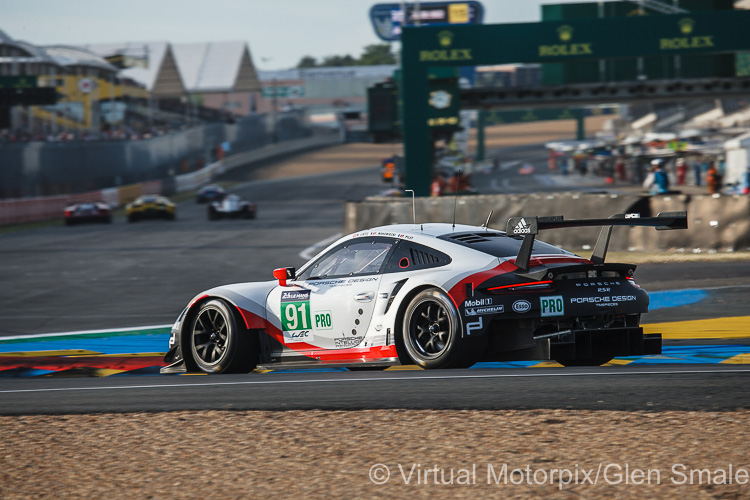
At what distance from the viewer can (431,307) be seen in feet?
24.4

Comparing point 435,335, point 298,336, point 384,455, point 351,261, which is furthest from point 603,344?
point 384,455

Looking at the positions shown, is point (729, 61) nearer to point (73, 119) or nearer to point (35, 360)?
point (35, 360)

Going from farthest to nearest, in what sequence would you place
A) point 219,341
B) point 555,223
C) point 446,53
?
point 446,53, point 219,341, point 555,223

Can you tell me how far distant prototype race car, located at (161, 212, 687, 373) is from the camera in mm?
7188

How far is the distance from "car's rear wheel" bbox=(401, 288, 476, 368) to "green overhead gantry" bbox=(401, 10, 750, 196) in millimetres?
25786

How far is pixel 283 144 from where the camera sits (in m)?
110

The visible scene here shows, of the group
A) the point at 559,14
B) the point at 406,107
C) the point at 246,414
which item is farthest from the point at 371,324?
the point at 559,14

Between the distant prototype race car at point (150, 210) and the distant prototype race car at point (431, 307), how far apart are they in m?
38.5

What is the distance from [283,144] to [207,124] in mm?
13472

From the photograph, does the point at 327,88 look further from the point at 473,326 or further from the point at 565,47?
the point at 473,326

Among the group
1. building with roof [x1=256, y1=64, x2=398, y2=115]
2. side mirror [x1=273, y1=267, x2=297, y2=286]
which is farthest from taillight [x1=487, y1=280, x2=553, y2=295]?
building with roof [x1=256, y1=64, x2=398, y2=115]

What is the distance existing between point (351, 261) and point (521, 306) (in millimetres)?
1703

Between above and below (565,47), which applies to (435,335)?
below

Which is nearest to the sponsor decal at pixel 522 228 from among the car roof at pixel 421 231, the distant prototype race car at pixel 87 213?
the car roof at pixel 421 231
